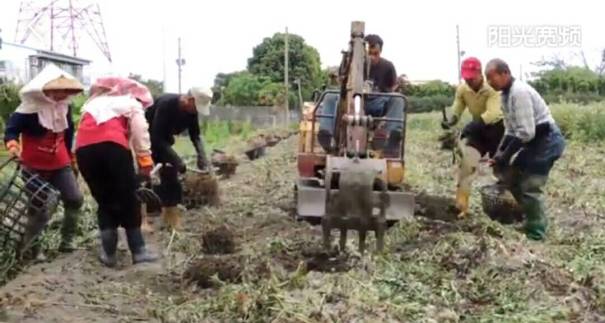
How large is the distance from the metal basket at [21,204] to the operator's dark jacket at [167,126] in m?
1.79

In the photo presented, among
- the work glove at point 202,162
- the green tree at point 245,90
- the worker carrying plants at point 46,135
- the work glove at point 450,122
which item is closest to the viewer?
the worker carrying plants at point 46,135

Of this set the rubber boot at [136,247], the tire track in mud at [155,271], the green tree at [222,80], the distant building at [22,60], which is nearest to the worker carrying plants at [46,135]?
the tire track in mud at [155,271]

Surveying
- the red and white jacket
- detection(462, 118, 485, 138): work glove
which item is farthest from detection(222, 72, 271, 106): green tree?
the red and white jacket

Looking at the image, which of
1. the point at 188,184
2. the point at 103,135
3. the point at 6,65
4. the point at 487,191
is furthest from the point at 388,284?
the point at 6,65

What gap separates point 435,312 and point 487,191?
3.57 meters

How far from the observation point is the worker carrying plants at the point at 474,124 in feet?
28.1

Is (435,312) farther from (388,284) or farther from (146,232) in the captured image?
(146,232)

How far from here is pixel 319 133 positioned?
9.04 m

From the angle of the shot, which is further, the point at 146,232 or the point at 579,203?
the point at 579,203

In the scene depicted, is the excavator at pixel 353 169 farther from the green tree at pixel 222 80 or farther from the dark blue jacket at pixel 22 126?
the green tree at pixel 222 80

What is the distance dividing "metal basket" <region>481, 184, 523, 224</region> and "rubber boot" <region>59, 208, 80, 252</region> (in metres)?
3.57

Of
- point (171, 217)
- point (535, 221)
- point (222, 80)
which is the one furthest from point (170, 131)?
point (222, 80)

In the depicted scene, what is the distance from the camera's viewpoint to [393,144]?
28.6 feet

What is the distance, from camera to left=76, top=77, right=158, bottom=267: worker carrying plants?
6.70 m
